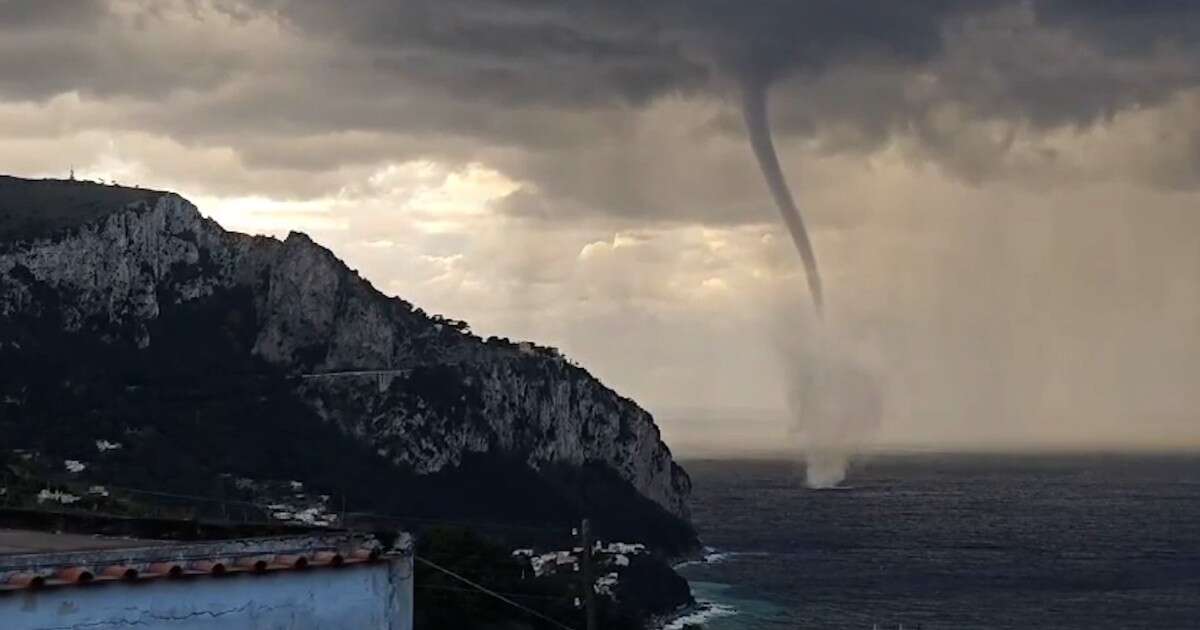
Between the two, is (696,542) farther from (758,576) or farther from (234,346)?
(234,346)

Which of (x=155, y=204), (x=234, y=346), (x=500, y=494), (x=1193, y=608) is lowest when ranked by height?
(x=1193, y=608)

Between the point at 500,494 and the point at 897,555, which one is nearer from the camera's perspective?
the point at 500,494

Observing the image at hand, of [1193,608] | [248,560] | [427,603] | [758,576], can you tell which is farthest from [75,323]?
[248,560]

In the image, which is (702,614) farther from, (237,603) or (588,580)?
(237,603)

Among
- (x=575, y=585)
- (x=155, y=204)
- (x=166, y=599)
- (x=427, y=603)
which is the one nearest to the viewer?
(x=166, y=599)

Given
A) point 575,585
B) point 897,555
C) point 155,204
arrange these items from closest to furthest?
point 575,585
point 155,204
point 897,555

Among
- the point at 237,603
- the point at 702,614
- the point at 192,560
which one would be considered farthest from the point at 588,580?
the point at 702,614

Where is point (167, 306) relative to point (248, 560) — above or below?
above
